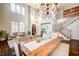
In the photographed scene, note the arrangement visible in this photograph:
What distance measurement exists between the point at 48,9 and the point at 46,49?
2.26 ft

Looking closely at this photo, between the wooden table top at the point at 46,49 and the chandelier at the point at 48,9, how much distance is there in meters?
0.44

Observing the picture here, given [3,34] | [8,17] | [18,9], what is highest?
[18,9]

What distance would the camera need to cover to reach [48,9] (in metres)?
2.70

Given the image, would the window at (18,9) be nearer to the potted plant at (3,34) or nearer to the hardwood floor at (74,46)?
the potted plant at (3,34)

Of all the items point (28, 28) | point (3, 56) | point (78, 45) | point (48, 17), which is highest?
point (48, 17)

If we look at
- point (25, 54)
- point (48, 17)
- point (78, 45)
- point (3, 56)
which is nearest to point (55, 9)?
point (48, 17)

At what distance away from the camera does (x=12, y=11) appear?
2.68m

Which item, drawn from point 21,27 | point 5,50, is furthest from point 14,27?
point 5,50

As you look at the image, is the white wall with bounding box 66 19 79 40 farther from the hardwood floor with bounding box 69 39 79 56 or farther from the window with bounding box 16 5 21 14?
the window with bounding box 16 5 21 14

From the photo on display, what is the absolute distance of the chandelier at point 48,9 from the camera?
8.85ft

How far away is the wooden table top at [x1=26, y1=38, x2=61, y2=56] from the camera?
2.68 m

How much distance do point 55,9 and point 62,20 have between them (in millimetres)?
225

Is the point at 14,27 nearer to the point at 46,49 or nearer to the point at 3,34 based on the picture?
the point at 3,34

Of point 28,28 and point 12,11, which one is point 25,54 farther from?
point 12,11
